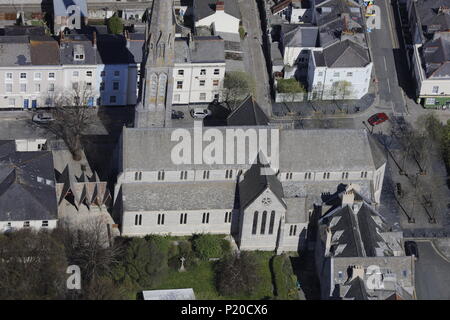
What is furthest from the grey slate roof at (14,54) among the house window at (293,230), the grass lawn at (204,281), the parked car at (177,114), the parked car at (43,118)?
the house window at (293,230)

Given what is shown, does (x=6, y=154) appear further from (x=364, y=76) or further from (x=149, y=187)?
(x=364, y=76)

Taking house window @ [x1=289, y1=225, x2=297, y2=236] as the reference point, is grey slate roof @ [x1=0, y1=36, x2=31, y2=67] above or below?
above

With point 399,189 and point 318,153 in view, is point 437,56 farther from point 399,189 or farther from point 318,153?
point 318,153

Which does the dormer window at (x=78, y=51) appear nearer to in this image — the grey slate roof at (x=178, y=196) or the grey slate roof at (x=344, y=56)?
the grey slate roof at (x=178, y=196)

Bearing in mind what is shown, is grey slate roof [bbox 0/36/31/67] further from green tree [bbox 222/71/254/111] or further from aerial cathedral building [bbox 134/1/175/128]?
green tree [bbox 222/71/254/111]

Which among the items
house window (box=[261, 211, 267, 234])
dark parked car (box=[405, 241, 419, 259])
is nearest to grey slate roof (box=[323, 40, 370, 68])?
dark parked car (box=[405, 241, 419, 259])

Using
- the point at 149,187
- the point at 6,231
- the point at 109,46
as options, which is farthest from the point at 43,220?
the point at 109,46
